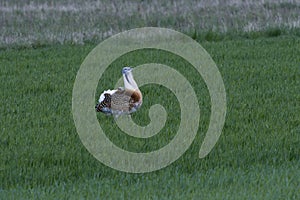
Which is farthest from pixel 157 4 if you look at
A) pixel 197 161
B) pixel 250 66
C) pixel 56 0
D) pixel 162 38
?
pixel 197 161

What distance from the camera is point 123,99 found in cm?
Result: 893

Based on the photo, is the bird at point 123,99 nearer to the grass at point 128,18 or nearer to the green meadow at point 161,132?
the green meadow at point 161,132

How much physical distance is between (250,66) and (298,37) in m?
2.93

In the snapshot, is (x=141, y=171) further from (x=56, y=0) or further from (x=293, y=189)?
(x=56, y=0)

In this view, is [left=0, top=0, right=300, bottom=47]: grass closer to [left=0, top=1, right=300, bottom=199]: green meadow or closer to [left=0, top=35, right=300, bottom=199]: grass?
[left=0, top=1, right=300, bottom=199]: green meadow

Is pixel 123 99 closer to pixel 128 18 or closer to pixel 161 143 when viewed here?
pixel 161 143

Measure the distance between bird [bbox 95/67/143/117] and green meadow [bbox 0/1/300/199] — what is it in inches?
8.3

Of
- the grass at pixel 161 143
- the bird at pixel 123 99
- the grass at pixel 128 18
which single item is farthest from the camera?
the grass at pixel 128 18

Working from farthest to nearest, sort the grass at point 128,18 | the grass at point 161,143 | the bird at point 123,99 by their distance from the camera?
1. the grass at point 128,18
2. the bird at point 123,99
3. the grass at point 161,143

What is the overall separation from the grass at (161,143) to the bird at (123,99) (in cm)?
20

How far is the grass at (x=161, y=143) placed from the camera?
23.0 ft

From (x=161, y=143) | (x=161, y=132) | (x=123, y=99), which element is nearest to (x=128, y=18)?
(x=123, y=99)

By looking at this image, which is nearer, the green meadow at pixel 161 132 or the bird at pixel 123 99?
the green meadow at pixel 161 132

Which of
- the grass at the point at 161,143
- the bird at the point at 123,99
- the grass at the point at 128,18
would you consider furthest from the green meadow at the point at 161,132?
the grass at the point at 128,18
